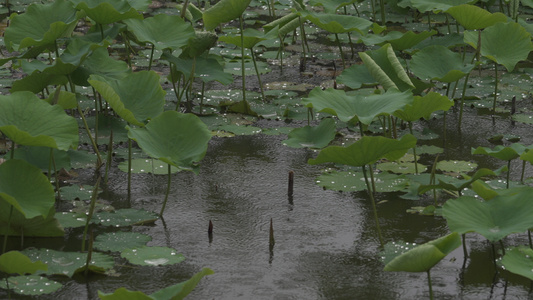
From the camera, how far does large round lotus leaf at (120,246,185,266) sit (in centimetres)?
225

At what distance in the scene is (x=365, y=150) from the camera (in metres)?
2.27

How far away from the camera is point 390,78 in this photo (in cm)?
314

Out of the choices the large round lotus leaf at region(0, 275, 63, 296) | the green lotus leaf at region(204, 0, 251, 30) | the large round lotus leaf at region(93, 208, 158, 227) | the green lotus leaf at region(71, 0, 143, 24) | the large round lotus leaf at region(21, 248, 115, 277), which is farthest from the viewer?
the green lotus leaf at region(204, 0, 251, 30)

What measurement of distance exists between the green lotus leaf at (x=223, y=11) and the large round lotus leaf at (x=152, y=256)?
4.85 ft

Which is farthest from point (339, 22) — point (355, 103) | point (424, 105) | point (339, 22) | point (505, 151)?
point (505, 151)

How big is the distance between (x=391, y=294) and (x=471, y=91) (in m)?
2.20

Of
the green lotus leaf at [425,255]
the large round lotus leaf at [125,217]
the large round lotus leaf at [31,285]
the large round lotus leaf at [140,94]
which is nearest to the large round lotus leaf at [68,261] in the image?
the large round lotus leaf at [31,285]

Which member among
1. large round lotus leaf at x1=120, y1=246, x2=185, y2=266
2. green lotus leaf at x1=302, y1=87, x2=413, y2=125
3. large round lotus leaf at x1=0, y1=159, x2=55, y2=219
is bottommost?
large round lotus leaf at x1=120, y1=246, x2=185, y2=266

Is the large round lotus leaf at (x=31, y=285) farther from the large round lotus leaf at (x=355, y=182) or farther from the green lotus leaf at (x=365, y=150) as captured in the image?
the large round lotus leaf at (x=355, y=182)

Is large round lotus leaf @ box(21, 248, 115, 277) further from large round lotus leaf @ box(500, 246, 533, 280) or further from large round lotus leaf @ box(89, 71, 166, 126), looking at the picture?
large round lotus leaf @ box(500, 246, 533, 280)

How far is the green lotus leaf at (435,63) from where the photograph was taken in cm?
320

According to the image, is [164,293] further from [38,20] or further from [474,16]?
[474,16]

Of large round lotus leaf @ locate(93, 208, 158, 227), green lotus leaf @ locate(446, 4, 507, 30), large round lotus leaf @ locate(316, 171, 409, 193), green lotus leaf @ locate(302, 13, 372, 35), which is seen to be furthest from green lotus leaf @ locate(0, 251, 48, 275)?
green lotus leaf @ locate(446, 4, 507, 30)

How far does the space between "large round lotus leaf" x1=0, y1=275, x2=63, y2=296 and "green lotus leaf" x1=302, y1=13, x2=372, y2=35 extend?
1.97 meters
